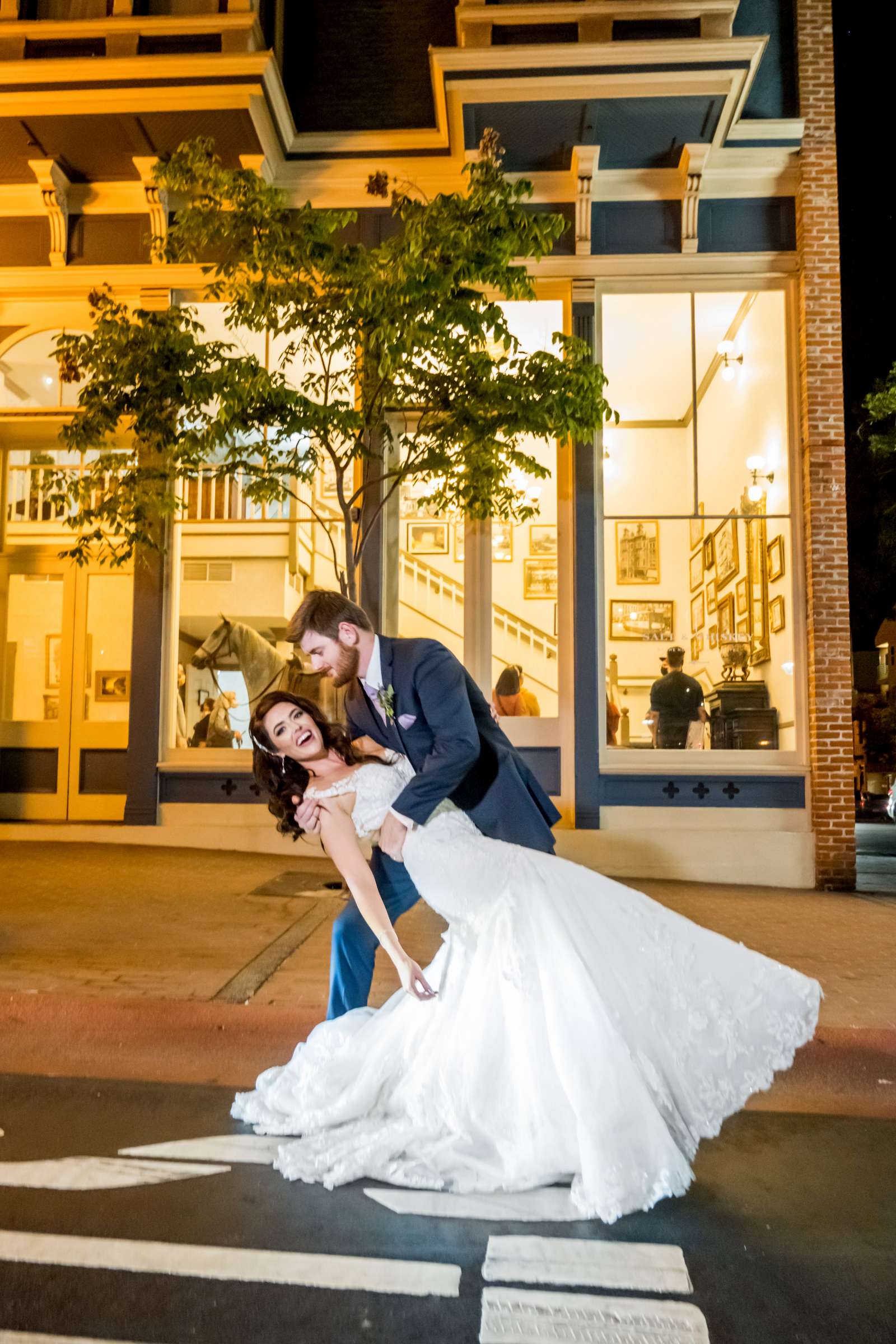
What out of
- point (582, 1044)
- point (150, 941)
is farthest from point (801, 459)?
point (582, 1044)

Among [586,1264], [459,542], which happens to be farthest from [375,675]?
[459,542]

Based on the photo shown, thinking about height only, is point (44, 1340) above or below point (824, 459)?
below

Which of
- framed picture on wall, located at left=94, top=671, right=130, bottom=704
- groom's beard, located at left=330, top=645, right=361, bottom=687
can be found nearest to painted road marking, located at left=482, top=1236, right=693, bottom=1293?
groom's beard, located at left=330, top=645, right=361, bottom=687

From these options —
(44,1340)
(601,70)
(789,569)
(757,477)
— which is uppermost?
(601,70)

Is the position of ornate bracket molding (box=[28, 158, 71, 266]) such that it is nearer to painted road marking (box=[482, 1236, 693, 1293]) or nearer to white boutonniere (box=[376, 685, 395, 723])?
white boutonniere (box=[376, 685, 395, 723])

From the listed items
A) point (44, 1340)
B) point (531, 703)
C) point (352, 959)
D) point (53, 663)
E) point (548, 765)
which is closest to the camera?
point (44, 1340)

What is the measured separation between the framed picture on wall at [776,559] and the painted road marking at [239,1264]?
28.1 ft

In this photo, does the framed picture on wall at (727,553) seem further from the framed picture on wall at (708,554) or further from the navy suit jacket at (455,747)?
the navy suit jacket at (455,747)

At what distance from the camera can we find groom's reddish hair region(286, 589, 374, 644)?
3.78 meters

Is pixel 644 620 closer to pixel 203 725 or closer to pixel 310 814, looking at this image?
pixel 203 725

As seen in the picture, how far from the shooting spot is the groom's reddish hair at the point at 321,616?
12.4 feet

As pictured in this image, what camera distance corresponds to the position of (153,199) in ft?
34.2

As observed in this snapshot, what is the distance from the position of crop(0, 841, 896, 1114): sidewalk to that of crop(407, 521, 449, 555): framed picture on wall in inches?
137

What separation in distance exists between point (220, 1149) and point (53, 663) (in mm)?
8859
